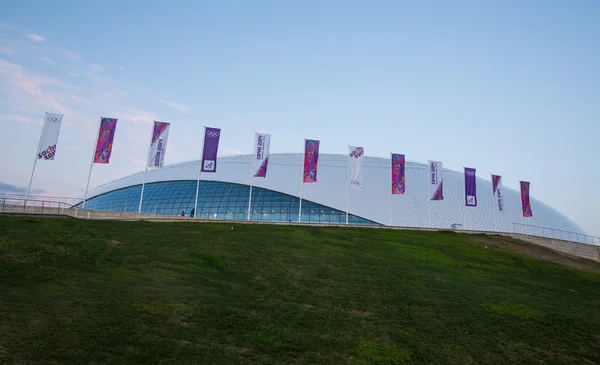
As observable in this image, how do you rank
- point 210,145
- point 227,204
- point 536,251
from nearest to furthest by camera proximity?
1. point 536,251
2. point 210,145
3. point 227,204

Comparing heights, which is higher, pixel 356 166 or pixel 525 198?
pixel 356 166

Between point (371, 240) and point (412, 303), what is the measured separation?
1544 cm

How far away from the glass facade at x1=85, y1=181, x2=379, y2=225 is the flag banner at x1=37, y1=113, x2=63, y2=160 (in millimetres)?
21915

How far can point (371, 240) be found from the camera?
3719cm

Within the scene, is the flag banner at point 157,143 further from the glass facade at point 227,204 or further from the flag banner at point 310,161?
the glass facade at point 227,204

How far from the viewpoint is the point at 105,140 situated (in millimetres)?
43750

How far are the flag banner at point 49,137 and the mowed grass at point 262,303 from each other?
13.0m

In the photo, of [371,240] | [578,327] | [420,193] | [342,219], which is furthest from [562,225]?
[578,327]

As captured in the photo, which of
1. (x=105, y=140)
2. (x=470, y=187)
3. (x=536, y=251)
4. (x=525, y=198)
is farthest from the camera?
(x=525, y=198)

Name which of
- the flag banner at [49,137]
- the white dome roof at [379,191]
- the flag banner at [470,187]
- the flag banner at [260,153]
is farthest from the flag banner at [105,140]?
the flag banner at [470,187]

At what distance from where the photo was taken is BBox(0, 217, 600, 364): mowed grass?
14500 millimetres

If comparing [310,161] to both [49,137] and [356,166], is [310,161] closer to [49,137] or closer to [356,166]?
[356,166]

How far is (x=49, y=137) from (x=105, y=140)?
460cm

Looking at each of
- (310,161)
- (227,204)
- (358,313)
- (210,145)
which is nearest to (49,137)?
→ (210,145)
